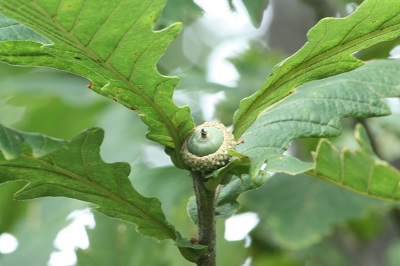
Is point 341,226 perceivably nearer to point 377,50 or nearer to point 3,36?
point 377,50

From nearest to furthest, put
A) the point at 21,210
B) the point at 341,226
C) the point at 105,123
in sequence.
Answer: the point at 21,210 → the point at 105,123 → the point at 341,226

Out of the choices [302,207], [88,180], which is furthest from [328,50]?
[302,207]

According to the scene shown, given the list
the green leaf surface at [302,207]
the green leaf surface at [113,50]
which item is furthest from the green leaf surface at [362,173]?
the green leaf surface at [302,207]

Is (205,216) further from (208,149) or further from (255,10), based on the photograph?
(255,10)

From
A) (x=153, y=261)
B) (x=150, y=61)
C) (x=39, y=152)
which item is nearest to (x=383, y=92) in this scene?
(x=150, y=61)

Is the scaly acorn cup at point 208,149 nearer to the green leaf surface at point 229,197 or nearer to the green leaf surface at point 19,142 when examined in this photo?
the green leaf surface at point 229,197

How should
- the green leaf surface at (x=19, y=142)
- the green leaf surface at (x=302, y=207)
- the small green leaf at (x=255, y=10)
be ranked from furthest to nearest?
the green leaf surface at (x=302, y=207) < the small green leaf at (x=255, y=10) < the green leaf surface at (x=19, y=142)

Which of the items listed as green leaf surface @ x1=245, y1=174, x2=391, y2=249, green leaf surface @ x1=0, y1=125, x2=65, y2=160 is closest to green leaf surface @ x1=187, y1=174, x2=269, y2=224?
green leaf surface @ x1=0, y1=125, x2=65, y2=160
